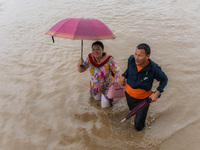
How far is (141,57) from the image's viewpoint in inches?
92.1

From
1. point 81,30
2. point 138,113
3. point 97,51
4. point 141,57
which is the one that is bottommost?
point 138,113

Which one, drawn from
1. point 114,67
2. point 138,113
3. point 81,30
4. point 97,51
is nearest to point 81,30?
point 81,30

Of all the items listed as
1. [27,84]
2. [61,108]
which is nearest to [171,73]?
[61,108]

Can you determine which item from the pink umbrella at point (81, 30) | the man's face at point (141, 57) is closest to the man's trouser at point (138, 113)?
the man's face at point (141, 57)

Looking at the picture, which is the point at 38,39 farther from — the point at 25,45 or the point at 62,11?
the point at 62,11

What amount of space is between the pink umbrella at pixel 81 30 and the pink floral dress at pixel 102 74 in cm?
61

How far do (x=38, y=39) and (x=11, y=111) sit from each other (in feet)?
13.8

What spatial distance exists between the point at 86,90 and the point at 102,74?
137 cm

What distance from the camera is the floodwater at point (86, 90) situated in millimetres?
3109

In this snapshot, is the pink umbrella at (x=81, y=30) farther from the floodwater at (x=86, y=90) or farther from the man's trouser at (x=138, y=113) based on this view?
the floodwater at (x=86, y=90)

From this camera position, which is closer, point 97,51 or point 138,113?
point 138,113

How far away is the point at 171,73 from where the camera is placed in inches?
188

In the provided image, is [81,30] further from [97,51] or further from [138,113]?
[138,113]

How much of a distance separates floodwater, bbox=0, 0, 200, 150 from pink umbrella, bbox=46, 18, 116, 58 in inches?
71.6
